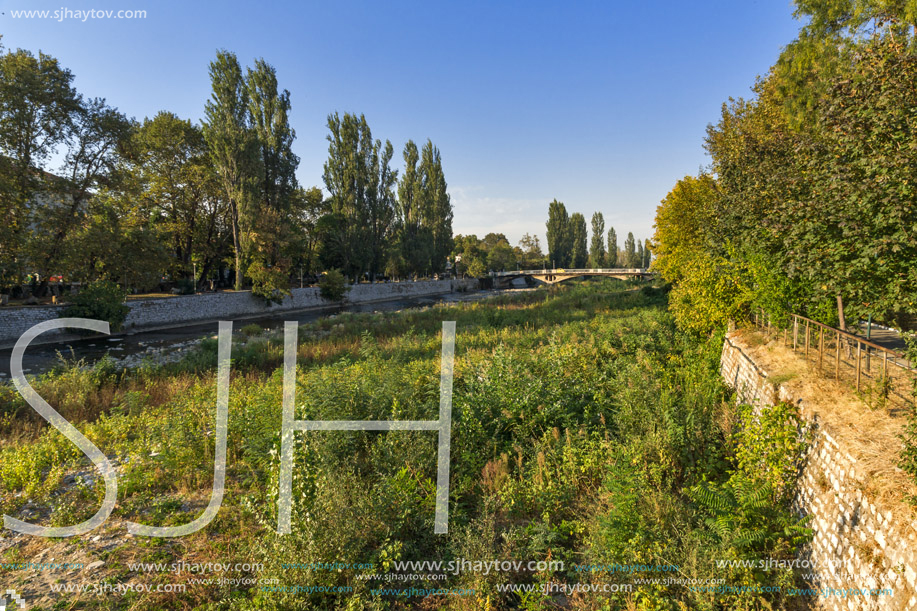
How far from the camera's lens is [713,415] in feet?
23.4

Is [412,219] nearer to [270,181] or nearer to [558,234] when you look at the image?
[270,181]

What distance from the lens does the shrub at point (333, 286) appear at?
38031mm

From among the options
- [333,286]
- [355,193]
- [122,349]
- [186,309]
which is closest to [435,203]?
[355,193]

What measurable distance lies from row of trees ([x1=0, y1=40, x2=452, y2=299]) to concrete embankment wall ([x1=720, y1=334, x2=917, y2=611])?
2916cm

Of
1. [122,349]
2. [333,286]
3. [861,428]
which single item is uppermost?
[333,286]

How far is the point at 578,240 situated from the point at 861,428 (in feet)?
251

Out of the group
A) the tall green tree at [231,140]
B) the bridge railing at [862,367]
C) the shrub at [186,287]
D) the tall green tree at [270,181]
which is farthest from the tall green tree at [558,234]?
the bridge railing at [862,367]

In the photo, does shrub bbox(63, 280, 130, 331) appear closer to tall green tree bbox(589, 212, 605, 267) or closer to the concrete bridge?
the concrete bridge

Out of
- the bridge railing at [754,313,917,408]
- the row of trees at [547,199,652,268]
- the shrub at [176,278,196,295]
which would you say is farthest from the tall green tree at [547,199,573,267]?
the bridge railing at [754,313,917,408]

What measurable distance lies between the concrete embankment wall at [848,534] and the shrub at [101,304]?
2784 cm

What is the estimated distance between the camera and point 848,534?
11.2 ft

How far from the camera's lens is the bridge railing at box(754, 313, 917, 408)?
4.52 metres

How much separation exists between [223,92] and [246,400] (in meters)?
32.4

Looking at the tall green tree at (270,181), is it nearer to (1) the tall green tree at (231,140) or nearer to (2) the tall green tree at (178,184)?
(1) the tall green tree at (231,140)
